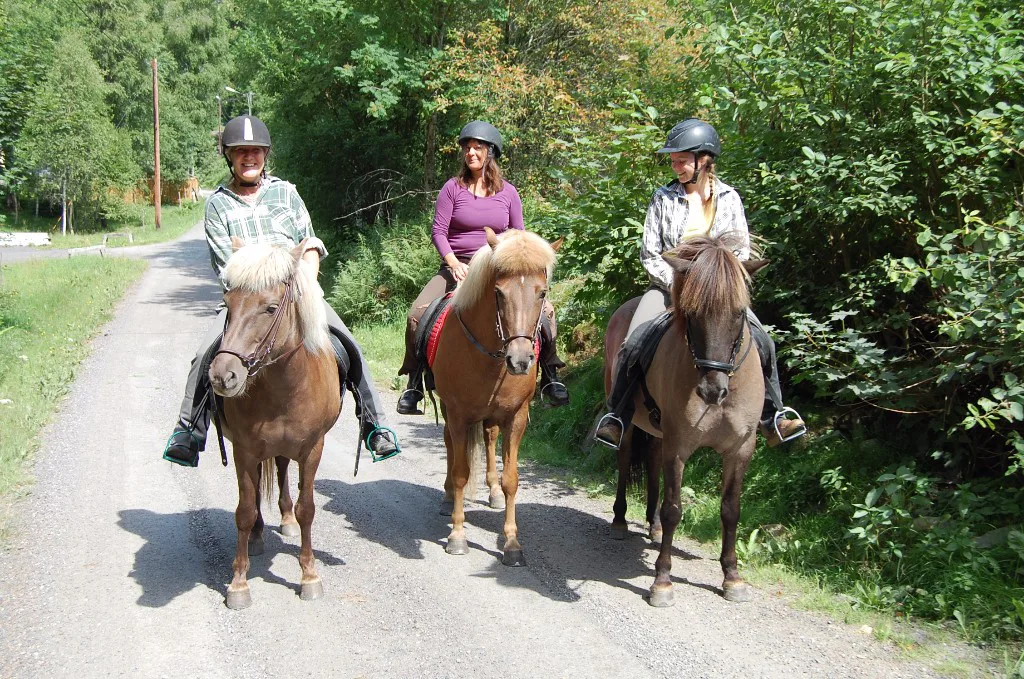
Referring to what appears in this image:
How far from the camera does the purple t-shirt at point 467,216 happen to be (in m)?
6.55

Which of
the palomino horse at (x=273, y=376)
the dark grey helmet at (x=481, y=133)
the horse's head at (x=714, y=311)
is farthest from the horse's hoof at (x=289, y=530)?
the horse's head at (x=714, y=311)

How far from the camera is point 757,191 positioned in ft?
21.4

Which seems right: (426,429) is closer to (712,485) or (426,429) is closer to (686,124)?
(712,485)

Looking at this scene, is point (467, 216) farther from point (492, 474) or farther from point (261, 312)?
point (261, 312)

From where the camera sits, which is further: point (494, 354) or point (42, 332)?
point (42, 332)

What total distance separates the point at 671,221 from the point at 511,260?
1193 millimetres

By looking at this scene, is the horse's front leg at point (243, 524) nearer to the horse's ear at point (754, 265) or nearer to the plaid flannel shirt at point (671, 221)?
the plaid flannel shirt at point (671, 221)

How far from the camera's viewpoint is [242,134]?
5250mm

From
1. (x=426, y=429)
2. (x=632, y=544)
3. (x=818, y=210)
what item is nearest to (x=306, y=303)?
(x=632, y=544)

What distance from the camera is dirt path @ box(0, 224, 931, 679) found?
13.9ft

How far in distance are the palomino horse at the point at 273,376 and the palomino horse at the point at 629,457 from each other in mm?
2278

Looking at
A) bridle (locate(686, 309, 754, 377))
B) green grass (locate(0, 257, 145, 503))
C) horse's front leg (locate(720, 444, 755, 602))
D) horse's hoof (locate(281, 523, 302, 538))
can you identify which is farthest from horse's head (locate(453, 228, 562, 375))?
green grass (locate(0, 257, 145, 503))

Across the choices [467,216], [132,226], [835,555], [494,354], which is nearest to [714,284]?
[494,354]

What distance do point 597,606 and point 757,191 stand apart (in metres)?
3.61
